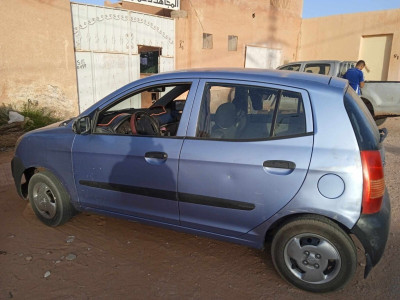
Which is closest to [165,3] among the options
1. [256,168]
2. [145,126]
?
[145,126]

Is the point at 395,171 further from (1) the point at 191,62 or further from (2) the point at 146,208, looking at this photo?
(1) the point at 191,62

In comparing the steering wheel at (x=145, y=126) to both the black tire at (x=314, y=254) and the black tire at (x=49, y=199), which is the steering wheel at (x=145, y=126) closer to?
the black tire at (x=49, y=199)

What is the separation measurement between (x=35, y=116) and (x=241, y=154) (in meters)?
6.50

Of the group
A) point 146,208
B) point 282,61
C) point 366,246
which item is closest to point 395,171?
point 366,246

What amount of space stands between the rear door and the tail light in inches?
14.4

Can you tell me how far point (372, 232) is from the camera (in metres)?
2.17

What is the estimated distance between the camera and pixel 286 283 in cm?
255

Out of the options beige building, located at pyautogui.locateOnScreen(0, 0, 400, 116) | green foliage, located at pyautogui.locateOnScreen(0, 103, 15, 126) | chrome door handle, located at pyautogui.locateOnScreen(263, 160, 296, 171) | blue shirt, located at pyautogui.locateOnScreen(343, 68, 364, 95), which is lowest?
green foliage, located at pyautogui.locateOnScreen(0, 103, 15, 126)

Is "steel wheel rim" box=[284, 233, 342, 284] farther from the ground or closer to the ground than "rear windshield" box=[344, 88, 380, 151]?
closer to the ground

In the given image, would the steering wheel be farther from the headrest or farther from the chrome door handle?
the chrome door handle

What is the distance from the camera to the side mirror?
293cm

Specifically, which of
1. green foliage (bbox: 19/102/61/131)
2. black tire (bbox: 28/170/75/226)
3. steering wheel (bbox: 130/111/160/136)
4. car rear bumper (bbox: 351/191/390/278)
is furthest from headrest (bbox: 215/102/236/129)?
green foliage (bbox: 19/102/61/131)

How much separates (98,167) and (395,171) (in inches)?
179

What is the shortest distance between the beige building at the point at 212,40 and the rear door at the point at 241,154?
6.33m
